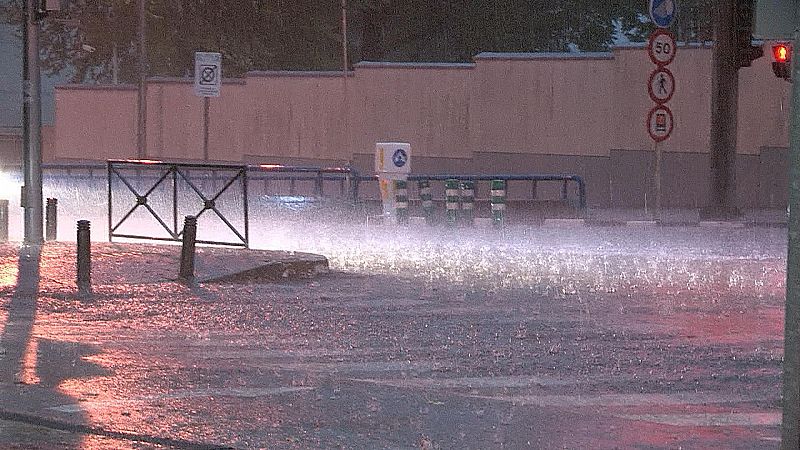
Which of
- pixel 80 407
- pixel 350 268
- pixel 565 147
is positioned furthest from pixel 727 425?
pixel 565 147

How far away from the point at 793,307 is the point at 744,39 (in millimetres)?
22945

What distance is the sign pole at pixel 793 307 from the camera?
305 inches

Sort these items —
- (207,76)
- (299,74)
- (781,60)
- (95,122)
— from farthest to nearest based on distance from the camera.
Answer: (95,122) < (299,74) < (207,76) < (781,60)

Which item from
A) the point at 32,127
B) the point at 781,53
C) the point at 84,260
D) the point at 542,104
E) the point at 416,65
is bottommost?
the point at 84,260

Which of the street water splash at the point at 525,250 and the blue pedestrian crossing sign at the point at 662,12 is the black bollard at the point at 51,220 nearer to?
the street water splash at the point at 525,250

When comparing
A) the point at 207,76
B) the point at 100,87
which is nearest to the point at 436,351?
the point at 207,76

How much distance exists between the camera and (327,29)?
199 feet

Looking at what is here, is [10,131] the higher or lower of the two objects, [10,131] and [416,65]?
the lower

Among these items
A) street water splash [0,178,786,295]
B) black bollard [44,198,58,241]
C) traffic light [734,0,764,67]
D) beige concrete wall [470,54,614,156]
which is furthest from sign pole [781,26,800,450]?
beige concrete wall [470,54,614,156]

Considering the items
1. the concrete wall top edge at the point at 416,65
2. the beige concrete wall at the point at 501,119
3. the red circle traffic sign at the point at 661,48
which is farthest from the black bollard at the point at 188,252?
the concrete wall top edge at the point at 416,65

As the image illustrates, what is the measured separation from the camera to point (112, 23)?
5841 cm

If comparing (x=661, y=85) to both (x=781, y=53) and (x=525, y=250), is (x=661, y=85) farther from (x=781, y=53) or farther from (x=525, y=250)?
(x=525, y=250)

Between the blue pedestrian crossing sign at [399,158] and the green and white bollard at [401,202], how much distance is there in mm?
320

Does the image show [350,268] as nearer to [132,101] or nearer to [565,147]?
[565,147]
